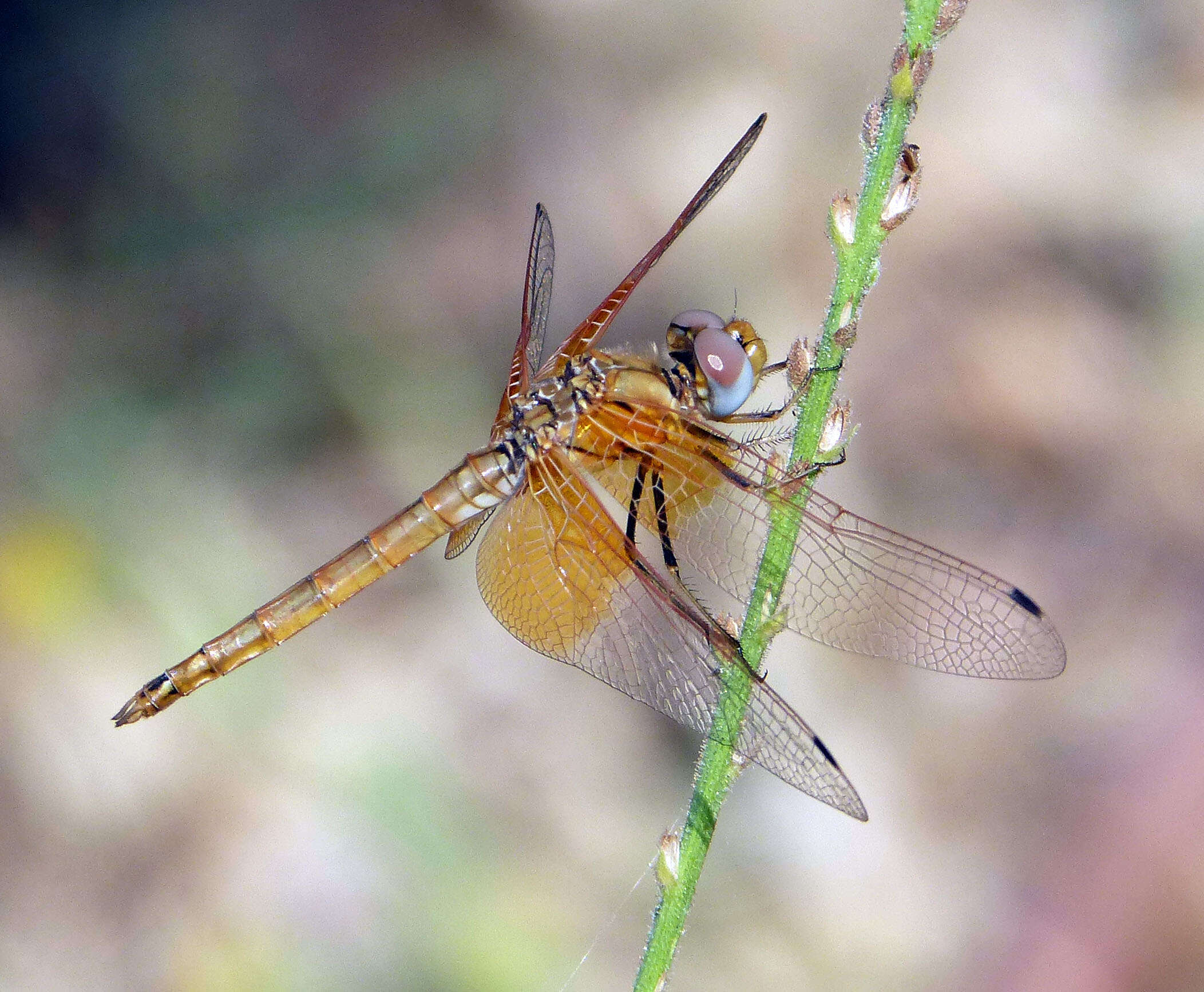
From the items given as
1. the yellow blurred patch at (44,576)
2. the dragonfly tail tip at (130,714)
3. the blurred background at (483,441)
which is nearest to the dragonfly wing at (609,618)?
the dragonfly tail tip at (130,714)

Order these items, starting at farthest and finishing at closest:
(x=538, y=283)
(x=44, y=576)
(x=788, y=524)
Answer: (x=44, y=576), (x=538, y=283), (x=788, y=524)

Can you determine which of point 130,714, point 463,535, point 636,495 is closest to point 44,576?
point 130,714

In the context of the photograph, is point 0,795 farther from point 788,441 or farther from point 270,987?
point 788,441

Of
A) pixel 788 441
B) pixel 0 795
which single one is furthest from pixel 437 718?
pixel 788 441

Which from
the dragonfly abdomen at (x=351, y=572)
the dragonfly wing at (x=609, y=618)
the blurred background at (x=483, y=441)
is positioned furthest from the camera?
the blurred background at (x=483, y=441)

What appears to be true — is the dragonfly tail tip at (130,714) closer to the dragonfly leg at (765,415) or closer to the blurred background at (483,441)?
the blurred background at (483,441)

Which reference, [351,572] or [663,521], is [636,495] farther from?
[351,572]
